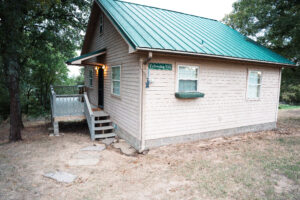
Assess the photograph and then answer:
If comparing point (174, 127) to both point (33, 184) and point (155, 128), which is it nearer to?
point (155, 128)

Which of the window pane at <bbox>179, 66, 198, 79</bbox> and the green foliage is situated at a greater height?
the green foliage

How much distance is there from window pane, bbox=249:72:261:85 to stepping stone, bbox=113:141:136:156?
21.0 feet

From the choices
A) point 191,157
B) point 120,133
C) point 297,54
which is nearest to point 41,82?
point 120,133

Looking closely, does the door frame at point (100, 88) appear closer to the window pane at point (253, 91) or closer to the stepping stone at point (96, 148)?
the stepping stone at point (96, 148)

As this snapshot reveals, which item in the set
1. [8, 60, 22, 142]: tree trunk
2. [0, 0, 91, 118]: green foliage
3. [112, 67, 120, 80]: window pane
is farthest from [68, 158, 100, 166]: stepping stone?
[0, 0, 91, 118]: green foliage

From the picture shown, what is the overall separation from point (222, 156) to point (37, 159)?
573 cm

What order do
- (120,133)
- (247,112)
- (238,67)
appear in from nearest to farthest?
(120,133)
(238,67)
(247,112)

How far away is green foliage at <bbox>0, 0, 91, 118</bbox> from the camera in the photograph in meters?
6.60

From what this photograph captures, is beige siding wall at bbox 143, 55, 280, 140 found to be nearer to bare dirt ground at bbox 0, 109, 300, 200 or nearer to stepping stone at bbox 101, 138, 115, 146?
bare dirt ground at bbox 0, 109, 300, 200

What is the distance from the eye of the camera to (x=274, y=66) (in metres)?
9.52

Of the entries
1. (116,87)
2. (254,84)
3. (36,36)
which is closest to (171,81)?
(116,87)

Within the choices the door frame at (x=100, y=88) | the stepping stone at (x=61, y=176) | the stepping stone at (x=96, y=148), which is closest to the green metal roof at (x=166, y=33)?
the door frame at (x=100, y=88)

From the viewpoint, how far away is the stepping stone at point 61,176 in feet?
14.8

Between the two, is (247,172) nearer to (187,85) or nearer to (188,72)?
(187,85)
